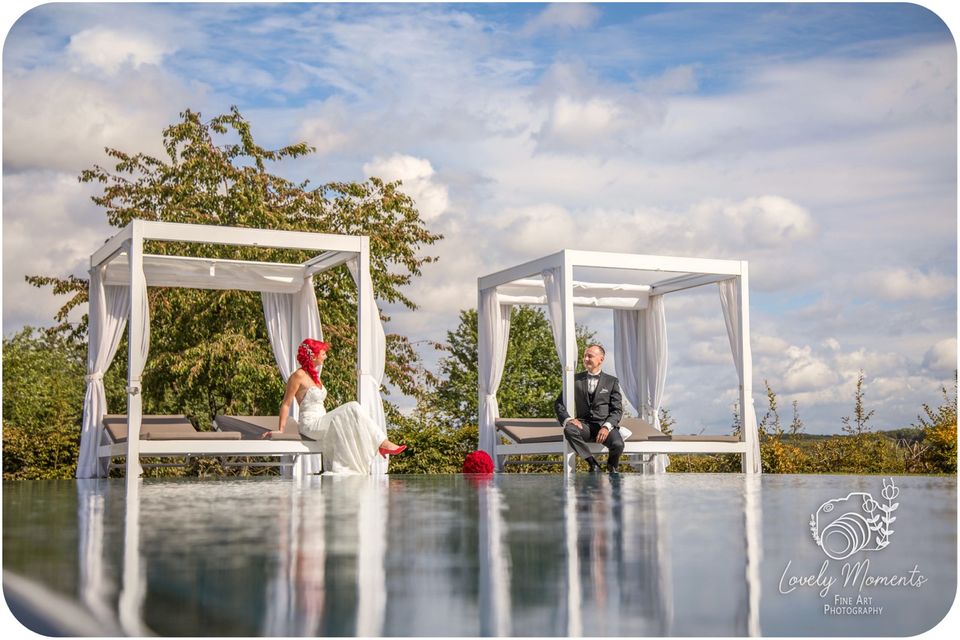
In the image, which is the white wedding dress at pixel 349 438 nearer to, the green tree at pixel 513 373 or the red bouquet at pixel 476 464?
the red bouquet at pixel 476 464

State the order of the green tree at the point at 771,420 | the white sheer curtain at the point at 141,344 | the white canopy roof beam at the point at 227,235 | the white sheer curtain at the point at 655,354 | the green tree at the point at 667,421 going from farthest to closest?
the green tree at the point at 667,421 < the green tree at the point at 771,420 < the white sheer curtain at the point at 655,354 < the white canopy roof beam at the point at 227,235 < the white sheer curtain at the point at 141,344

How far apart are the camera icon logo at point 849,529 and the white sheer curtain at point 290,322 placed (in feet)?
32.1

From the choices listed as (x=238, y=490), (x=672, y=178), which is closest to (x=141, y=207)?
(x=672, y=178)

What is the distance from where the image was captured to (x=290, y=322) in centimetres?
1390

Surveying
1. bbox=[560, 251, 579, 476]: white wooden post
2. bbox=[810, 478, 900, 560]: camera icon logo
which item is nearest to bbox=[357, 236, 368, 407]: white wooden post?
bbox=[560, 251, 579, 476]: white wooden post

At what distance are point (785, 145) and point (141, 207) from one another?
11365 millimetres

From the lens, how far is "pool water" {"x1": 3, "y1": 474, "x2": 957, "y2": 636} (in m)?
2.26

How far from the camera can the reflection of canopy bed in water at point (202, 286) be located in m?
10.7

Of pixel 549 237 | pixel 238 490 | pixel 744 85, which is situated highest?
pixel 744 85

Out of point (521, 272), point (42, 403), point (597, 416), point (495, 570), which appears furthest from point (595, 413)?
point (42, 403)

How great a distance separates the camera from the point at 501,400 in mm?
20734

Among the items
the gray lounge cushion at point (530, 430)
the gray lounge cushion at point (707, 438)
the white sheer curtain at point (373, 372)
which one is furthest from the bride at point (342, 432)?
the gray lounge cushion at point (707, 438)

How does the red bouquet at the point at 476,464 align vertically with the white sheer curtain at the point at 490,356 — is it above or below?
below

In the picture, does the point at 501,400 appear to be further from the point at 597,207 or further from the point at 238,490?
the point at 238,490
